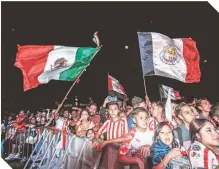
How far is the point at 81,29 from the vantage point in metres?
3.75

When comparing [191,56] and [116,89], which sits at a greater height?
[191,56]

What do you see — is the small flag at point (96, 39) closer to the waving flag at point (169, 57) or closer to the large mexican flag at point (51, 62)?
the large mexican flag at point (51, 62)

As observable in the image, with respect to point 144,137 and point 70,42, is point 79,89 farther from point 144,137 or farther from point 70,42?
point 144,137

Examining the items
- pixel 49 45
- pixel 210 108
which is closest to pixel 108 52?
pixel 49 45

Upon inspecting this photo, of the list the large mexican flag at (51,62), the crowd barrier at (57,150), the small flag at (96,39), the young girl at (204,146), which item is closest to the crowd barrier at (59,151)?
the crowd barrier at (57,150)

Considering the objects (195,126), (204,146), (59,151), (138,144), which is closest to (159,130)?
(138,144)

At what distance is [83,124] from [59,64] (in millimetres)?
732

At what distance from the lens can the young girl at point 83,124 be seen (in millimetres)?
3664

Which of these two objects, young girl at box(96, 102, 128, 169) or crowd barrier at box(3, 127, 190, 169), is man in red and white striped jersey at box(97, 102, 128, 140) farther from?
crowd barrier at box(3, 127, 190, 169)

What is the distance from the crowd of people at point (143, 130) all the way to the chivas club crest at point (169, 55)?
46 cm

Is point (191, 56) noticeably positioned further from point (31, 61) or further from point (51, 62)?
point (31, 61)

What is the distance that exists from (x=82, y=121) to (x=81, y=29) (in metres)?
1.05

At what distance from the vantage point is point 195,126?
3520 mm

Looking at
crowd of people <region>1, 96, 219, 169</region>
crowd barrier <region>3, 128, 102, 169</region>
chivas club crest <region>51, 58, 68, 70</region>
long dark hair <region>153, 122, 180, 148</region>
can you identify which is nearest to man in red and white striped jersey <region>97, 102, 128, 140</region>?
crowd of people <region>1, 96, 219, 169</region>
